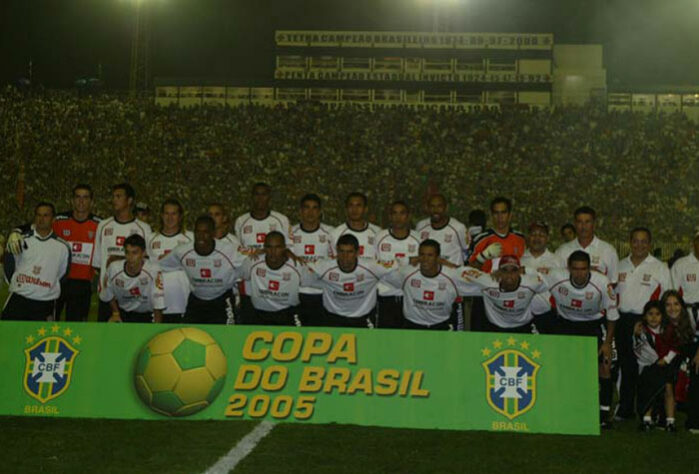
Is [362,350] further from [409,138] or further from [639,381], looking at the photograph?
[409,138]

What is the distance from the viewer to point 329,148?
36844mm

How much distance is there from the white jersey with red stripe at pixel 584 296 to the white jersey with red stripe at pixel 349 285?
171 cm

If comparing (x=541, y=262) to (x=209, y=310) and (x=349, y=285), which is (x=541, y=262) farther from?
(x=209, y=310)

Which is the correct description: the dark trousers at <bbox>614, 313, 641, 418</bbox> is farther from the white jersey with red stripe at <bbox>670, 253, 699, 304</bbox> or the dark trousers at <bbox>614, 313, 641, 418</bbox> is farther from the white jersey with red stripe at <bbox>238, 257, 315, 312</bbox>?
the white jersey with red stripe at <bbox>238, 257, 315, 312</bbox>

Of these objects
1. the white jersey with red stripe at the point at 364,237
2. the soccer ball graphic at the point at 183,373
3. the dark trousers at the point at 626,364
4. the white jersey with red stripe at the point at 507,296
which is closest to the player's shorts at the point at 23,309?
the soccer ball graphic at the point at 183,373

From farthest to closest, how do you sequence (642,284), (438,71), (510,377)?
(438,71) → (642,284) → (510,377)

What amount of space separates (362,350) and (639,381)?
2963 millimetres

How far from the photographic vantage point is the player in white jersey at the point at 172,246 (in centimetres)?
1049

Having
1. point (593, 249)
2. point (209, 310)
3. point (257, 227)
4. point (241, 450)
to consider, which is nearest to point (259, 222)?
point (257, 227)

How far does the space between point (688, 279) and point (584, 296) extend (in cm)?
145

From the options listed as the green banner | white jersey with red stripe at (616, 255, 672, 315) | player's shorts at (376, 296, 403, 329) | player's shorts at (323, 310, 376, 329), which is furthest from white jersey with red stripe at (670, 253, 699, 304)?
player's shorts at (323, 310, 376, 329)

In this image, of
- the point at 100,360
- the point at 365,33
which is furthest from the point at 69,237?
the point at 365,33

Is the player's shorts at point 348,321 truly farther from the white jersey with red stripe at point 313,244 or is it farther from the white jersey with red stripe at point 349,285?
the white jersey with red stripe at point 313,244

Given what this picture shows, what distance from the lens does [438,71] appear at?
209 ft
